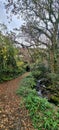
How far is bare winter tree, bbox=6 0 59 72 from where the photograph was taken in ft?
63.8

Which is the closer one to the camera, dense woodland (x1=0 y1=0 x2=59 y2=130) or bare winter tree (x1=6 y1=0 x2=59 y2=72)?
dense woodland (x1=0 y1=0 x2=59 y2=130)

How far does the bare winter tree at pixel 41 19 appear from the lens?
1944cm

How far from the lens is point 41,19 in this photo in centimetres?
2019

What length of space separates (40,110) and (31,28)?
1344 centimetres

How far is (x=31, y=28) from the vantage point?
21109 millimetres

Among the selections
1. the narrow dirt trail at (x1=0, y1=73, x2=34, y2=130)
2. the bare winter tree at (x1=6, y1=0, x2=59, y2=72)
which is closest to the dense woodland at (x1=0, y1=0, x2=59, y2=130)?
the bare winter tree at (x1=6, y1=0, x2=59, y2=72)

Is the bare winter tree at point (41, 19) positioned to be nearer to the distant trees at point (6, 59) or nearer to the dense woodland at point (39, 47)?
the dense woodland at point (39, 47)

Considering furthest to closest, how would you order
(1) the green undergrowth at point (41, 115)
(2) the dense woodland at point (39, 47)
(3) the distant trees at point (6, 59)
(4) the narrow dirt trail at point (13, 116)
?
1. (2) the dense woodland at point (39, 47)
2. (3) the distant trees at point (6, 59)
3. (1) the green undergrowth at point (41, 115)
4. (4) the narrow dirt trail at point (13, 116)

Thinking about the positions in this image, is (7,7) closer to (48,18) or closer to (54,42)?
(48,18)

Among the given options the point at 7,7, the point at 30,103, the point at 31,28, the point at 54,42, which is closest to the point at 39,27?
the point at 31,28

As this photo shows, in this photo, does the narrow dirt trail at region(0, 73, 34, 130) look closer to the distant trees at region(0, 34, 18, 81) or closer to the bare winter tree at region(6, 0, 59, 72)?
the distant trees at region(0, 34, 18, 81)

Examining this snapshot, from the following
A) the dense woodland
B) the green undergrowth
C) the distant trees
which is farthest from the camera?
the dense woodland

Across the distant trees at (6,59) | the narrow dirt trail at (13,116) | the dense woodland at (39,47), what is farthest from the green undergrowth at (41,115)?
the distant trees at (6,59)

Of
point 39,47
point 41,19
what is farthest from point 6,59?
point 39,47
